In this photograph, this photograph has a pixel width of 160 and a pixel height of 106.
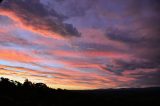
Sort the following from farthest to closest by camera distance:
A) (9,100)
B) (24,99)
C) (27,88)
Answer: (27,88) → (24,99) → (9,100)

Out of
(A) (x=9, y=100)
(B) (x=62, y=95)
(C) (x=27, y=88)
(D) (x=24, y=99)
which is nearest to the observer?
(A) (x=9, y=100)

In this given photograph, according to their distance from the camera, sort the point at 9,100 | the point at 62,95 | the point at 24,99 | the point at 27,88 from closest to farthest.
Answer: the point at 9,100
the point at 24,99
the point at 62,95
the point at 27,88

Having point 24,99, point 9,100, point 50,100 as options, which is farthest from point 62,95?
point 9,100

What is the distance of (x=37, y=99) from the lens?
16.0 meters

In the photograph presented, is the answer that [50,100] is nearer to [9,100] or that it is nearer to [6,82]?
[9,100]

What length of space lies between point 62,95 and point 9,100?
371 cm

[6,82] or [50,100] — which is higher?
[6,82]

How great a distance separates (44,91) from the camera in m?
17.9

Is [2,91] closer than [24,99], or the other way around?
[24,99]

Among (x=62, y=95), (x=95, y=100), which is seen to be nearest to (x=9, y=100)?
(x=62, y=95)

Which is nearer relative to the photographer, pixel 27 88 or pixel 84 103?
pixel 84 103

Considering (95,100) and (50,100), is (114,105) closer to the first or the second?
(95,100)

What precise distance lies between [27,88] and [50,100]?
337 centimetres

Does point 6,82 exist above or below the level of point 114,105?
above
